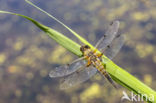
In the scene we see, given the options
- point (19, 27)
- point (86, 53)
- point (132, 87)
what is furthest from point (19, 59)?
point (132, 87)

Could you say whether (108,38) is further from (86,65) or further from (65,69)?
(65,69)

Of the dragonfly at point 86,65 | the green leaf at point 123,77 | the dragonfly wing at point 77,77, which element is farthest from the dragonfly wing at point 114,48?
the green leaf at point 123,77

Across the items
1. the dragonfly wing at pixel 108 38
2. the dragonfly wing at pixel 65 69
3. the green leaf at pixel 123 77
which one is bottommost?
the dragonfly wing at pixel 65 69

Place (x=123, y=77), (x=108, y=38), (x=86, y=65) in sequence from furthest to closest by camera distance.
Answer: (x=108, y=38), (x=86, y=65), (x=123, y=77)

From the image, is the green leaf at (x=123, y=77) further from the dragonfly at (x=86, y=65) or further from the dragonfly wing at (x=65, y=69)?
the dragonfly wing at (x=65, y=69)

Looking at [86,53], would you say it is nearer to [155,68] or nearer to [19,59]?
[155,68]

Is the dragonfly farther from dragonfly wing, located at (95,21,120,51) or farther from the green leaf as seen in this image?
the green leaf

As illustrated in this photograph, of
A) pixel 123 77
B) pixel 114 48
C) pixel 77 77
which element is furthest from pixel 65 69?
pixel 123 77
